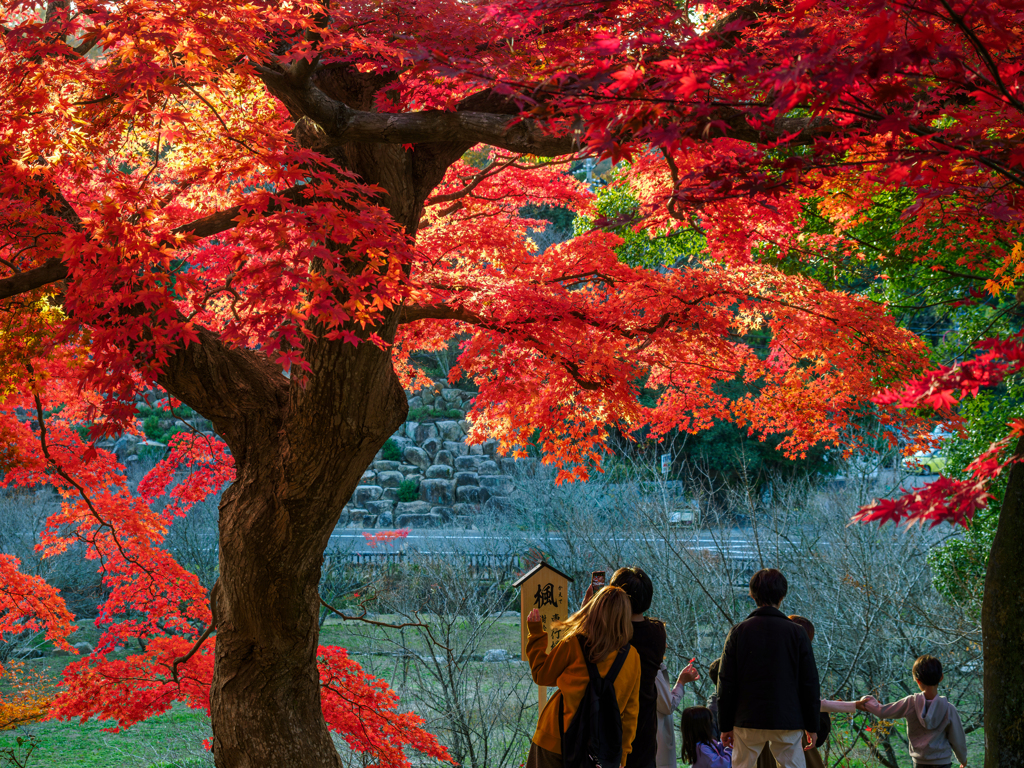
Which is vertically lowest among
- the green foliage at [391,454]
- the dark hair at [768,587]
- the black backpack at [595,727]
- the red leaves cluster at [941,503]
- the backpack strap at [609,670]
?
the black backpack at [595,727]

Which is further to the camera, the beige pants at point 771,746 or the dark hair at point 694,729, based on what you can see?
the dark hair at point 694,729

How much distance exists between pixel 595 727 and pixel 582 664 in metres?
0.21

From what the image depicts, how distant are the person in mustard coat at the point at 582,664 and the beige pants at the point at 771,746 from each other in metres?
0.82

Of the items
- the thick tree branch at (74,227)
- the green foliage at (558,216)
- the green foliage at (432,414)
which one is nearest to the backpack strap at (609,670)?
the thick tree branch at (74,227)

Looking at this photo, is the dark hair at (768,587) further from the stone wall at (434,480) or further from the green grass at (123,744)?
the stone wall at (434,480)

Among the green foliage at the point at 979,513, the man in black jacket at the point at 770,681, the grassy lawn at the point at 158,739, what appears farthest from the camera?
the grassy lawn at the point at 158,739

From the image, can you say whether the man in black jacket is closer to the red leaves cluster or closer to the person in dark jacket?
the person in dark jacket

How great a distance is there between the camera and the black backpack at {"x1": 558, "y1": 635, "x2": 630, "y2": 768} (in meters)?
2.55

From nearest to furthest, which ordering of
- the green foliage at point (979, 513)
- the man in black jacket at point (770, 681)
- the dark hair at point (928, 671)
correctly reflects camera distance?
the man in black jacket at point (770, 681) < the dark hair at point (928, 671) < the green foliage at point (979, 513)

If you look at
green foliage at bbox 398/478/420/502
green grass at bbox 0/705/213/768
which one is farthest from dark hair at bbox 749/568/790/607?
green foliage at bbox 398/478/420/502

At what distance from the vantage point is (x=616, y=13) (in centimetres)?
359

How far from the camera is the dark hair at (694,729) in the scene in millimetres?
3504

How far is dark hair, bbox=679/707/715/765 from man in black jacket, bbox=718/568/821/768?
0.83 ft

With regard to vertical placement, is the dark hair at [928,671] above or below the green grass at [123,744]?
above
